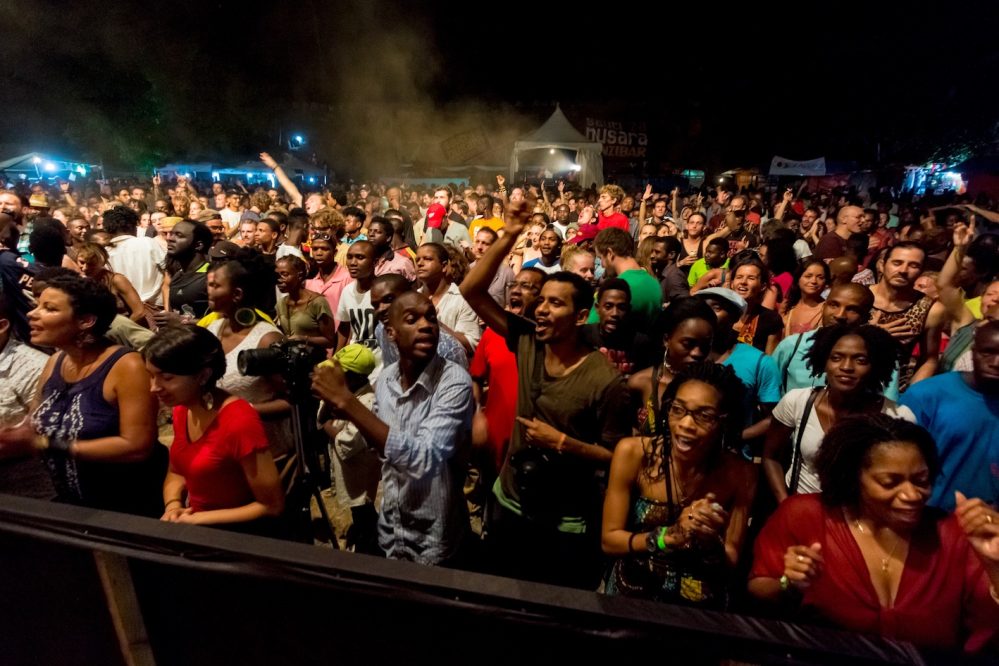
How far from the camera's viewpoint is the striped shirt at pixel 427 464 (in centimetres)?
246

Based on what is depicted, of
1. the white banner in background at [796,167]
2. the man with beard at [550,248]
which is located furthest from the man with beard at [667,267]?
the white banner in background at [796,167]

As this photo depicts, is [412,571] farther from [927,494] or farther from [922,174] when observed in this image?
[922,174]

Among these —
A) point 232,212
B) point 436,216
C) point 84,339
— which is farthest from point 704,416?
point 232,212

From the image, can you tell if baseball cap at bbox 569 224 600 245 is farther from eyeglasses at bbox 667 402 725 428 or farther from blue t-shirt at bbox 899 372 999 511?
eyeglasses at bbox 667 402 725 428

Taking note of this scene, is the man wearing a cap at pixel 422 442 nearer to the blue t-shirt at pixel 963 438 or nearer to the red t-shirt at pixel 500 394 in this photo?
the red t-shirt at pixel 500 394

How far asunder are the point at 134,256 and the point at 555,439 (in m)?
5.19

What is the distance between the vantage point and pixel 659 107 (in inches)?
1198

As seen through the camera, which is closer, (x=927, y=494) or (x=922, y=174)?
(x=927, y=494)

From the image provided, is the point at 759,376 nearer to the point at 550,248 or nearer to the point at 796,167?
the point at 550,248

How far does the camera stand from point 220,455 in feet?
7.66

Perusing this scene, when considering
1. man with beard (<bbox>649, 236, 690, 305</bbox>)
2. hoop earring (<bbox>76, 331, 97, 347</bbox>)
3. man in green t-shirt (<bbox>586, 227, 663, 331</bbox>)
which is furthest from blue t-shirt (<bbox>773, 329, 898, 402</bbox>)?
hoop earring (<bbox>76, 331, 97, 347</bbox>)

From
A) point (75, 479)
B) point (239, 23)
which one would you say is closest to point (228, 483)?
point (75, 479)

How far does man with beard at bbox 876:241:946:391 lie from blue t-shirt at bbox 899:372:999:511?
55.2 inches

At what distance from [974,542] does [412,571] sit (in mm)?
1567
